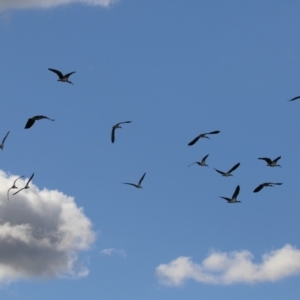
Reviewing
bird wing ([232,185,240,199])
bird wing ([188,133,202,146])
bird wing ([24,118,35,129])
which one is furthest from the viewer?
bird wing ([232,185,240,199])

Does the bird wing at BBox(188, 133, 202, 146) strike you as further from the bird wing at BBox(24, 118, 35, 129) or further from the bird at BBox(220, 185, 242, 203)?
the bird wing at BBox(24, 118, 35, 129)

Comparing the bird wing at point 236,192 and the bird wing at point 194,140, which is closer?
the bird wing at point 194,140

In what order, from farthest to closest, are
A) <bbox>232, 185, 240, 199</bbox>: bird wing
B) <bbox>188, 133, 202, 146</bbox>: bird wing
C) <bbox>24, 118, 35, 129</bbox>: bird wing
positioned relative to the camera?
<bbox>232, 185, 240, 199</bbox>: bird wing
<bbox>188, 133, 202, 146</bbox>: bird wing
<bbox>24, 118, 35, 129</bbox>: bird wing

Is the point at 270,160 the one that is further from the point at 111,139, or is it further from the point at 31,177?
the point at 31,177

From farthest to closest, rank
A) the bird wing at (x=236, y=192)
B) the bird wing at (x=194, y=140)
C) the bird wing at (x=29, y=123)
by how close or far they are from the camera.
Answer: the bird wing at (x=236, y=192) < the bird wing at (x=194, y=140) < the bird wing at (x=29, y=123)

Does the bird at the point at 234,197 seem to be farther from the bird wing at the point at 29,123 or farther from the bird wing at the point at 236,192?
the bird wing at the point at 29,123

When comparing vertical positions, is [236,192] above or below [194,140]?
below

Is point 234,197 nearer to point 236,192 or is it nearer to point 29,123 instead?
point 236,192

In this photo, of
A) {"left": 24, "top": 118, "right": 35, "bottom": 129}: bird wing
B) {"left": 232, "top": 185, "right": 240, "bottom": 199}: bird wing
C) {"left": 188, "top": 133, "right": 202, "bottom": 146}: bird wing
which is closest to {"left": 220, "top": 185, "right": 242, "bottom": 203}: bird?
{"left": 232, "top": 185, "right": 240, "bottom": 199}: bird wing

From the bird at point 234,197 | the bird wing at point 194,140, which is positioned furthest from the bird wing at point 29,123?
the bird at point 234,197

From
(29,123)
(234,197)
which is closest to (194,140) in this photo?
(234,197)

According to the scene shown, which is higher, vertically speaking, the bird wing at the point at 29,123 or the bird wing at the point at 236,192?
the bird wing at the point at 236,192

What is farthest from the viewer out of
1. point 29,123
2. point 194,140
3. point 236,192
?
point 236,192

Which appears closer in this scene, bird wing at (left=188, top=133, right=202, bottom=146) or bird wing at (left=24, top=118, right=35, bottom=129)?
bird wing at (left=24, top=118, right=35, bottom=129)
